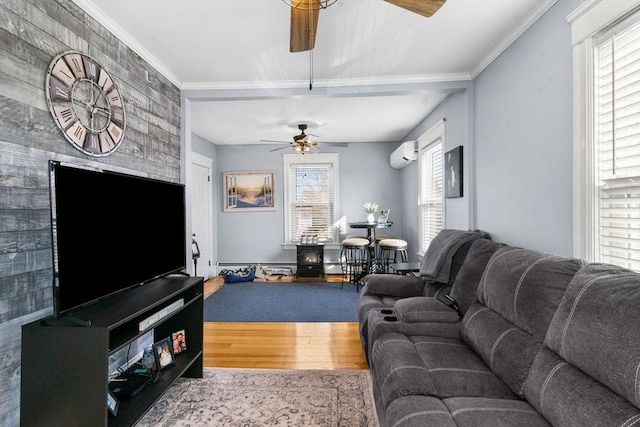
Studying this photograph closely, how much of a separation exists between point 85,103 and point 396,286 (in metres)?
2.66

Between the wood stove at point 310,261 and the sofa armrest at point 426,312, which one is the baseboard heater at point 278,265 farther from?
the sofa armrest at point 426,312

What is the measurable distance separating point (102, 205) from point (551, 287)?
223 centimetres

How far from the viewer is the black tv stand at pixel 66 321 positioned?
1449 millimetres

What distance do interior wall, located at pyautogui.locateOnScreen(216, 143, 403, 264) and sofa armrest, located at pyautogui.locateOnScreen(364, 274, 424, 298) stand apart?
315 centimetres

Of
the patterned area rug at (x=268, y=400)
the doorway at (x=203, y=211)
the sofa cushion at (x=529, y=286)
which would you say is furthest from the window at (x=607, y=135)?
the doorway at (x=203, y=211)

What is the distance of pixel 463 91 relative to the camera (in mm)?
3066

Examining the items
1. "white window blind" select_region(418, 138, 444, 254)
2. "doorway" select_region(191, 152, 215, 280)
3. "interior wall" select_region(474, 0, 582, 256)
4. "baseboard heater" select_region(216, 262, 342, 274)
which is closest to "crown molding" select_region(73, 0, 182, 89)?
"doorway" select_region(191, 152, 215, 280)

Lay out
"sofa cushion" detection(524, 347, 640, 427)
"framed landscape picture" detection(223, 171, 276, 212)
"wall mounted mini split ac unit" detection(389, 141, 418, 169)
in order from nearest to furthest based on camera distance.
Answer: "sofa cushion" detection(524, 347, 640, 427) → "wall mounted mini split ac unit" detection(389, 141, 418, 169) → "framed landscape picture" detection(223, 171, 276, 212)

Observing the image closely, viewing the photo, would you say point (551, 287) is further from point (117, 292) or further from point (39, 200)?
point (39, 200)

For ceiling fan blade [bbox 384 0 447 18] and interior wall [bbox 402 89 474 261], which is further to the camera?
interior wall [bbox 402 89 474 261]

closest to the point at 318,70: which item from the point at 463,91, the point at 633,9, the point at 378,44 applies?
the point at 378,44

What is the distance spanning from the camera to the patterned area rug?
193 centimetres

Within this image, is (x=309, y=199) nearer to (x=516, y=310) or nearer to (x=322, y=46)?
(x=322, y=46)

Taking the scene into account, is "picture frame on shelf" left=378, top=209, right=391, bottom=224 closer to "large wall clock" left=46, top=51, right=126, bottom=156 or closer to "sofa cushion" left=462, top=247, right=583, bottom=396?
"sofa cushion" left=462, top=247, right=583, bottom=396
